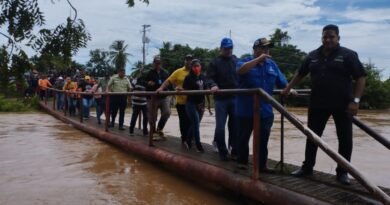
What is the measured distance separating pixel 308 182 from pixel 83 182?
2.89 meters

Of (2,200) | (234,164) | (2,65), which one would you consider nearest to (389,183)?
(234,164)

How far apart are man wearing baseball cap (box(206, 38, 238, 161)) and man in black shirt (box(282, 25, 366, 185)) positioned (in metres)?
1.35

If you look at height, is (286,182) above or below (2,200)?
above

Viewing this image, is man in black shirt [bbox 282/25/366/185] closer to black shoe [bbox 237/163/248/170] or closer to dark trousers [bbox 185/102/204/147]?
black shoe [bbox 237/163/248/170]

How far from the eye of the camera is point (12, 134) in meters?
11.3

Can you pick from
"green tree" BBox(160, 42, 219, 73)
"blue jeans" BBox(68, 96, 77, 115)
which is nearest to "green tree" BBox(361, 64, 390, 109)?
"green tree" BBox(160, 42, 219, 73)

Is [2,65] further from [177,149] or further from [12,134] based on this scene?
[12,134]

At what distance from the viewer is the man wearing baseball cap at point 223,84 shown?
19.1 feet

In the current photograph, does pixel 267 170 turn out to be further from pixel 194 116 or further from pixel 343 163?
pixel 194 116

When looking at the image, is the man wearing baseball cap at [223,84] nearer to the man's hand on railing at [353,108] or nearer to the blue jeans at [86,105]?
the man's hand on railing at [353,108]

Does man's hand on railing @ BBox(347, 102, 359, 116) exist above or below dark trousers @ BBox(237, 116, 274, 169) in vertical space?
above

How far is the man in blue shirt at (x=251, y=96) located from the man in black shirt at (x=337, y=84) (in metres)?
0.46

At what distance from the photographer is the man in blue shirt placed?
483 centimetres

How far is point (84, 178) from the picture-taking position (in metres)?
6.23
